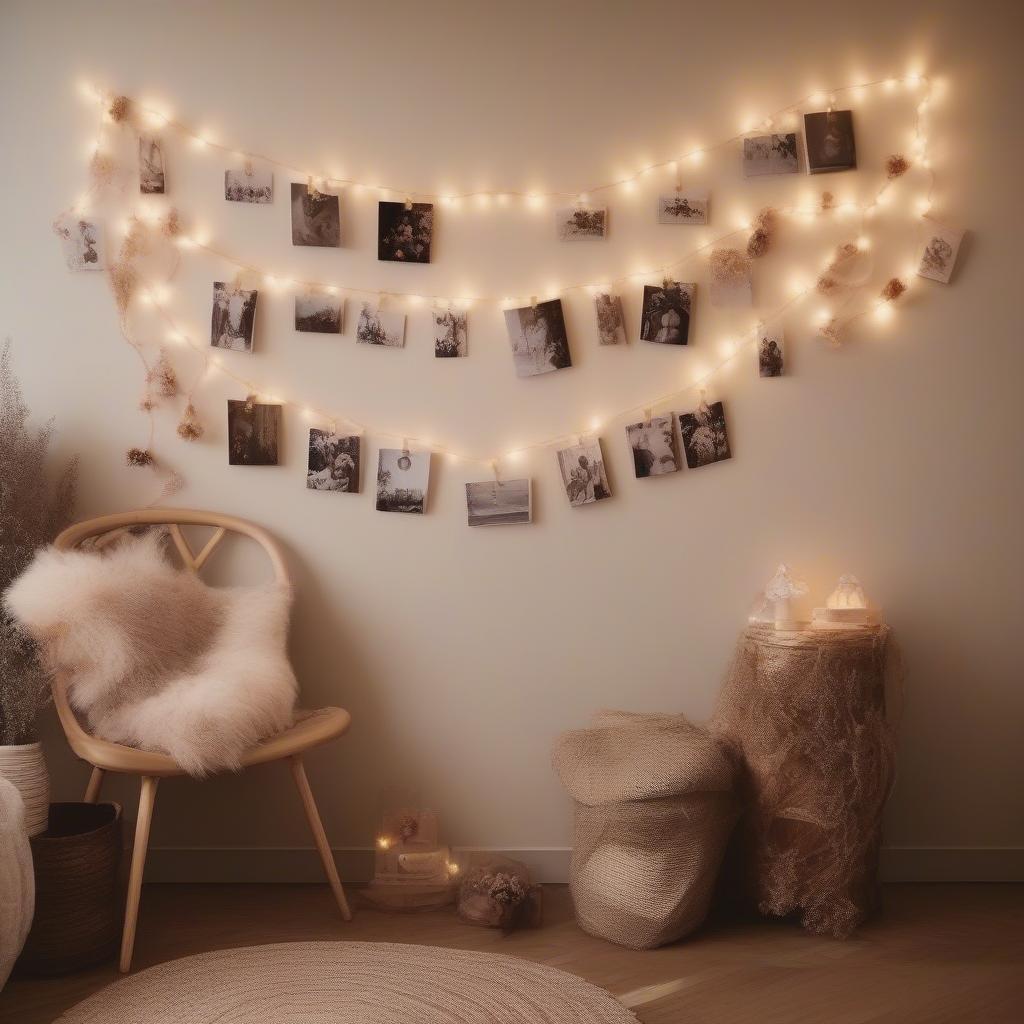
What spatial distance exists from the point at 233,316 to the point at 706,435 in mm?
1250

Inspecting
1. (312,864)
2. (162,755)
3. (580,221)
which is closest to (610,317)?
(580,221)

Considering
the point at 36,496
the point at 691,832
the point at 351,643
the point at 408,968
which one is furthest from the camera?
the point at 351,643

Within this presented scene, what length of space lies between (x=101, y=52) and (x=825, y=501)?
2.19m

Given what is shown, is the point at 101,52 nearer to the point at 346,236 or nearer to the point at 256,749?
the point at 346,236

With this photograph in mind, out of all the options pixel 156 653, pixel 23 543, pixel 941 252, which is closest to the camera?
pixel 156 653

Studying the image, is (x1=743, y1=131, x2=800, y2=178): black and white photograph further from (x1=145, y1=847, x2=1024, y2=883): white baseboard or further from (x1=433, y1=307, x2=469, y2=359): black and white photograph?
(x1=145, y1=847, x2=1024, y2=883): white baseboard

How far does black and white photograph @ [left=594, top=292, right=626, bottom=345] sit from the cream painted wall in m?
0.04

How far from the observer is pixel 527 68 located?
2.37m

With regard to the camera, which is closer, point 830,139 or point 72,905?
point 72,905

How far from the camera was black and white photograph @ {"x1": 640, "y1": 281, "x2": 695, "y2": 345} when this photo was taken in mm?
2346

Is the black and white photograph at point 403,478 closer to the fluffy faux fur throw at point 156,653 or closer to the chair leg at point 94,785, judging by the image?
the fluffy faux fur throw at point 156,653

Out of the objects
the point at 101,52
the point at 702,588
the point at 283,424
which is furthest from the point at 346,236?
the point at 702,588

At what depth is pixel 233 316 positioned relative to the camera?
2.37 m

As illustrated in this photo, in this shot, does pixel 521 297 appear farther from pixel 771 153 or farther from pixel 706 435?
pixel 771 153
